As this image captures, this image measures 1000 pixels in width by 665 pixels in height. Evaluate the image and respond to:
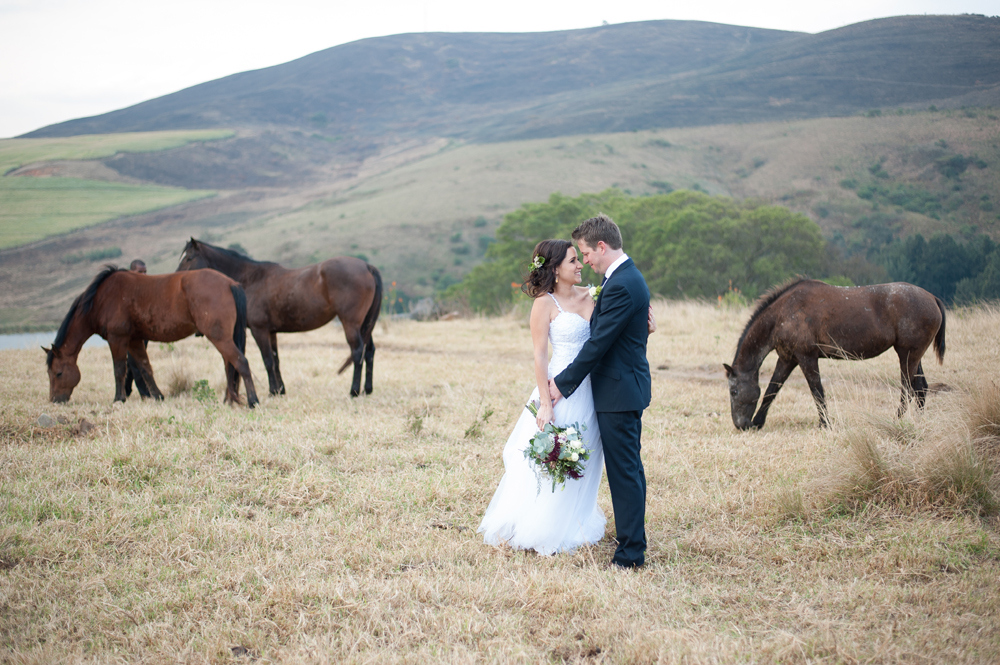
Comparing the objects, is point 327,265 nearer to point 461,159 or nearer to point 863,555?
point 863,555

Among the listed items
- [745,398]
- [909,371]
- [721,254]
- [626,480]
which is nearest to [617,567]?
[626,480]

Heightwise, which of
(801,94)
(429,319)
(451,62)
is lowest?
(429,319)

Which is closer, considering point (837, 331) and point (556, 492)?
point (556, 492)

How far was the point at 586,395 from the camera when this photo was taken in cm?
384

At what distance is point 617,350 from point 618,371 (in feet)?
0.41

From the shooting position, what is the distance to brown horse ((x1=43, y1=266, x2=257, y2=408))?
7496 mm

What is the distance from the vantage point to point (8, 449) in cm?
539

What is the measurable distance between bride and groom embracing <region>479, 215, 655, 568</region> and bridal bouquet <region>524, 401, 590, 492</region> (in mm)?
116

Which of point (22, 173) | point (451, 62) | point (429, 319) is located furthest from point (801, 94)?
point (451, 62)

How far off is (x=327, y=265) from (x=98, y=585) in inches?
239

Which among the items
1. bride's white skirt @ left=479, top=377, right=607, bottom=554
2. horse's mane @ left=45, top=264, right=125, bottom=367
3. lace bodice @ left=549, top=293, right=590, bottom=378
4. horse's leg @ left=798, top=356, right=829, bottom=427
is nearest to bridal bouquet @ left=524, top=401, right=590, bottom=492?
bride's white skirt @ left=479, top=377, right=607, bottom=554

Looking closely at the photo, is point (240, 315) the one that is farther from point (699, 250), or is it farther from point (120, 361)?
point (699, 250)

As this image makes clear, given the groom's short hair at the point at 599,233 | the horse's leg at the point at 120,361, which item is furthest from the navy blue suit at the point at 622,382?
the horse's leg at the point at 120,361

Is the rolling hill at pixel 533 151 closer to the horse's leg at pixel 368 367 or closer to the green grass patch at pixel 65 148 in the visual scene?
the green grass patch at pixel 65 148
